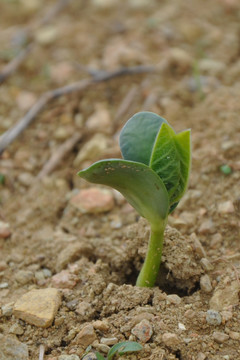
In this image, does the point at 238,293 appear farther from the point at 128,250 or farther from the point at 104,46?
the point at 104,46

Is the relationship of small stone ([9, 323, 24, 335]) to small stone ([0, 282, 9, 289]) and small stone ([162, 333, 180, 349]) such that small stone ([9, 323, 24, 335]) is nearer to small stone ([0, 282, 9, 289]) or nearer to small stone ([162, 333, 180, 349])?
small stone ([0, 282, 9, 289])

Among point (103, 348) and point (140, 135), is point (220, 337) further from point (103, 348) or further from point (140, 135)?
point (140, 135)

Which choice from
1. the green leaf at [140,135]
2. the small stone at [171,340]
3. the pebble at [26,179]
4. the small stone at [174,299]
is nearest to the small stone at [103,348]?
the small stone at [171,340]

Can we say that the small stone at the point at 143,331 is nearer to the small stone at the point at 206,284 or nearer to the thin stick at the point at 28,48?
the small stone at the point at 206,284

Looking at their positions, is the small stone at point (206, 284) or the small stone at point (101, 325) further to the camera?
the small stone at point (206, 284)

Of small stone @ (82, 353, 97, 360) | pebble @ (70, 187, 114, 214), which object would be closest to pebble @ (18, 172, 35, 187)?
pebble @ (70, 187, 114, 214)

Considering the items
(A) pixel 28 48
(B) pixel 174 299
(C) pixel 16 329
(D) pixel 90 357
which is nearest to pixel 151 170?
(B) pixel 174 299

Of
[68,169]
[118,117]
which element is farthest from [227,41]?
[68,169]
